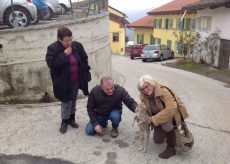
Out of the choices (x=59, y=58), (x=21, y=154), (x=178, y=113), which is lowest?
(x=21, y=154)

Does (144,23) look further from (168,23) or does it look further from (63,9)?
(63,9)

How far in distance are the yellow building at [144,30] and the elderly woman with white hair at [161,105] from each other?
123 feet

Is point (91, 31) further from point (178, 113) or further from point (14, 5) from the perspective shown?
point (178, 113)

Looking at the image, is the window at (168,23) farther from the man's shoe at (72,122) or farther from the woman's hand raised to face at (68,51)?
the woman's hand raised to face at (68,51)

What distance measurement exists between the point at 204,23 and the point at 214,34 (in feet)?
9.24

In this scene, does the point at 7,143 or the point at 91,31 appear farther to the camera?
the point at 91,31

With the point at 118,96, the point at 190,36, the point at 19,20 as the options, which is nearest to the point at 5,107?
the point at 19,20

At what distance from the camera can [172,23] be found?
110 feet

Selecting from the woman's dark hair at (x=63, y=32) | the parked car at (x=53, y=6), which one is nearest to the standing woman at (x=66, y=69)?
the woman's dark hair at (x=63, y=32)

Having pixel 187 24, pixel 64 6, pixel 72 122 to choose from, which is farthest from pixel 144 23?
pixel 72 122

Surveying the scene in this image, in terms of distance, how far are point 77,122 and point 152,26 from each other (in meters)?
36.6

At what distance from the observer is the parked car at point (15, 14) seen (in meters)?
8.26

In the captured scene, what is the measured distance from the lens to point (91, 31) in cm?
886

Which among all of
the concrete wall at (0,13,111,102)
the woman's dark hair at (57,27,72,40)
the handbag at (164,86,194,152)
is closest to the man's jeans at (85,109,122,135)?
the handbag at (164,86,194,152)
